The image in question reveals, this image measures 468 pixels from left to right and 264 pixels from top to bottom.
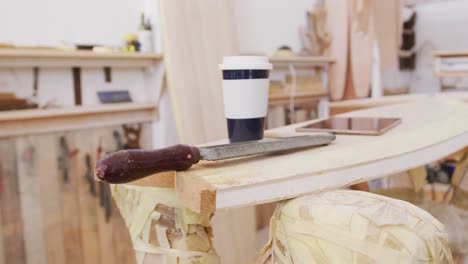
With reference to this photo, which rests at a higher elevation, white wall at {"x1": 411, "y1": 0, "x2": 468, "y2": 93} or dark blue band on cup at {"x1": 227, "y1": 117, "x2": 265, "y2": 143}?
white wall at {"x1": 411, "y1": 0, "x2": 468, "y2": 93}

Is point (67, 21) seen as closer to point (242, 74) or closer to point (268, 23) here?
point (242, 74)

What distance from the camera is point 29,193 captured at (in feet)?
5.10

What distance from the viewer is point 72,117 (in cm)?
162

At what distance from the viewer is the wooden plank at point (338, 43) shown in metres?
2.75

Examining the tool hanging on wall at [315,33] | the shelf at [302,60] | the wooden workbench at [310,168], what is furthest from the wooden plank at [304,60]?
the wooden workbench at [310,168]

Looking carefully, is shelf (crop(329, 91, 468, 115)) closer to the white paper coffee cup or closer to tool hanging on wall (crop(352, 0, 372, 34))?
tool hanging on wall (crop(352, 0, 372, 34))

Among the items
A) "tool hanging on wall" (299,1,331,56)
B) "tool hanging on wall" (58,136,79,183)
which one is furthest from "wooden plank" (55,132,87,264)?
"tool hanging on wall" (299,1,331,56)

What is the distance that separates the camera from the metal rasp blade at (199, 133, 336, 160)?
65 cm

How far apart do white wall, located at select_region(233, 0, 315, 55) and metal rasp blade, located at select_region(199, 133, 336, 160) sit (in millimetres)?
1659

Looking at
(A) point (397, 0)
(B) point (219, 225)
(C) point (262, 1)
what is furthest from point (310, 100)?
(B) point (219, 225)

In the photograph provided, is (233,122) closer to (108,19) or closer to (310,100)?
(108,19)

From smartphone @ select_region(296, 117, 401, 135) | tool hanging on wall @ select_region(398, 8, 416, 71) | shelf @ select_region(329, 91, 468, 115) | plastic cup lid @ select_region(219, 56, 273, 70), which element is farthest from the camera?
tool hanging on wall @ select_region(398, 8, 416, 71)

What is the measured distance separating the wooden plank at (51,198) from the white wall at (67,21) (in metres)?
0.41

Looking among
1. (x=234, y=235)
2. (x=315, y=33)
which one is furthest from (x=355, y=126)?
(x=315, y=33)
